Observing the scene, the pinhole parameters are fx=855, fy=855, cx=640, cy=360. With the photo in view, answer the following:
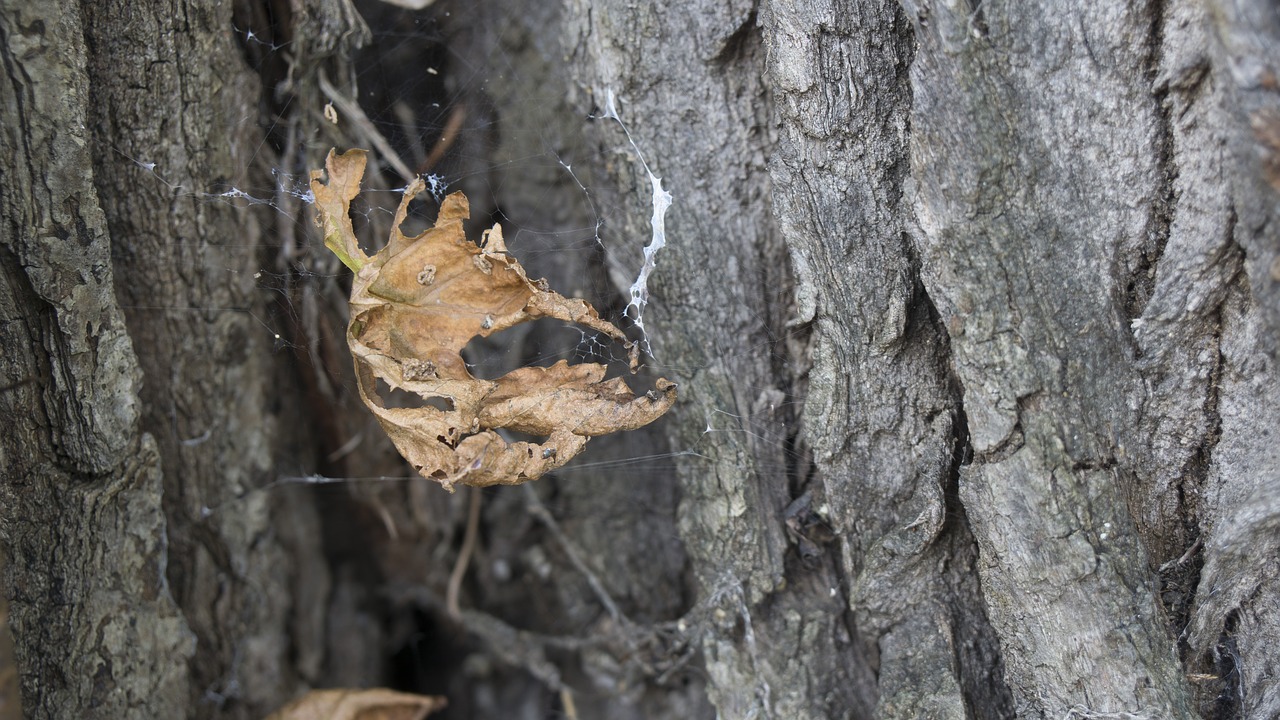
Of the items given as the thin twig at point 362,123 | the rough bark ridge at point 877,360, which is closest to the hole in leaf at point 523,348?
the thin twig at point 362,123

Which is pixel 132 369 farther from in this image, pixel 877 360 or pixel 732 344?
pixel 877 360

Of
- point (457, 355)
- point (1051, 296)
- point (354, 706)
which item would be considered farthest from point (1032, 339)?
point (354, 706)

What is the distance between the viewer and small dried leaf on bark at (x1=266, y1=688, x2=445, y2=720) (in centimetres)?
219

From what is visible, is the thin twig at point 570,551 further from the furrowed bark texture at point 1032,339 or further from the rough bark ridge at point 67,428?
the rough bark ridge at point 67,428

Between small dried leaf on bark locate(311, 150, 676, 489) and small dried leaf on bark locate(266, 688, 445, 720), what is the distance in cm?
85

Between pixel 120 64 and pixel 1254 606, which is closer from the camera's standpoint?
pixel 1254 606

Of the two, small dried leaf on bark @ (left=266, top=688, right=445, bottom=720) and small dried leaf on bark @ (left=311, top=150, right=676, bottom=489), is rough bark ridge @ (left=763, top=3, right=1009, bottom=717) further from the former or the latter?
small dried leaf on bark @ (left=266, top=688, right=445, bottom=720)

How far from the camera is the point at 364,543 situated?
9.17ft

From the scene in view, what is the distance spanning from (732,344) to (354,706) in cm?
136

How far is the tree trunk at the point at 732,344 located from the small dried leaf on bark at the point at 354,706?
0.22 m

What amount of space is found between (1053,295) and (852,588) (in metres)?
0.73

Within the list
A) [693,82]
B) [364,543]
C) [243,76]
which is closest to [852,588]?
[693,82]

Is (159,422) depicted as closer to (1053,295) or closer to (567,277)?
(567,277)

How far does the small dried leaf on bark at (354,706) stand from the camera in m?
2.19
